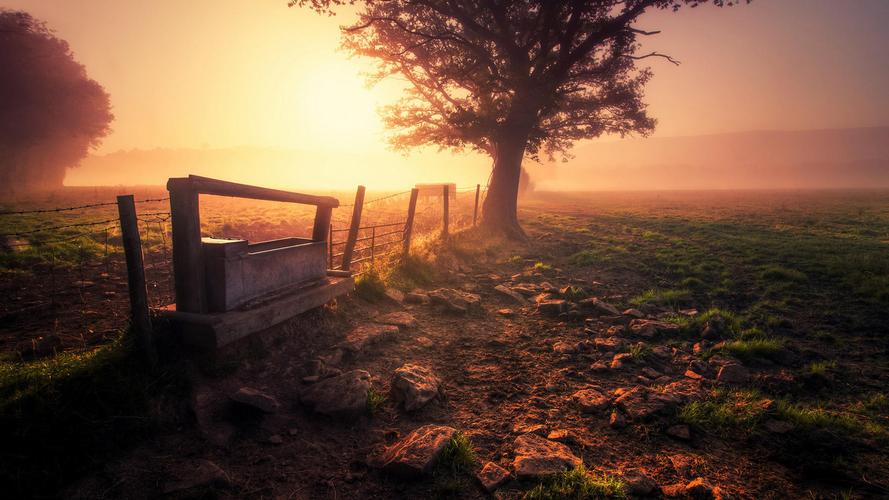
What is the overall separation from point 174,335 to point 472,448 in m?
3.13

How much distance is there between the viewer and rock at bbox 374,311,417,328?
234 inches

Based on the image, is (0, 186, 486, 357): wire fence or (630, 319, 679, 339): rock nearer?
(0, 186, 486, 357): wire fence

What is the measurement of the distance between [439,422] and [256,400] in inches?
67.2

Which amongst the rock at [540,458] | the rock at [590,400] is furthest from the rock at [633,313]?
the rock at [540,458]

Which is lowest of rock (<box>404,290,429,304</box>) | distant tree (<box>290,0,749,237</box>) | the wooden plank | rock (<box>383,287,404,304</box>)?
rock (<box>404,290,429,304</box>)

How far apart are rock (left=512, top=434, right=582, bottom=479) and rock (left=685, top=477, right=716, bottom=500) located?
74 cm

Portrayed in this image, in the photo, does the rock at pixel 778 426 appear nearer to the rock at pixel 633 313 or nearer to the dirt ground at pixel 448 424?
the dirt ground at pixel 448 424

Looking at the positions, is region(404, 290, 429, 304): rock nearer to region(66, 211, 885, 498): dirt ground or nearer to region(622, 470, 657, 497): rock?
region(66, 211, 885, 498): dirt ground

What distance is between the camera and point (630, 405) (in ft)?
12.4

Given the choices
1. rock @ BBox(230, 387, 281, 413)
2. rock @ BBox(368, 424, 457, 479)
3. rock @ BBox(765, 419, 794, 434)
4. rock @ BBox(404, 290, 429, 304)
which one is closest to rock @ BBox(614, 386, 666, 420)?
rock @ BBox(765, 419, 794, 434)

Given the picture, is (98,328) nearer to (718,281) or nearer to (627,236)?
(718,281)

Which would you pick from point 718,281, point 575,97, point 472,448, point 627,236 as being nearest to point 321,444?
point 472,448

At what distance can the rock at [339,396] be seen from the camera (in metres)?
3.54

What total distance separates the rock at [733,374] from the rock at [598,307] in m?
2.08
